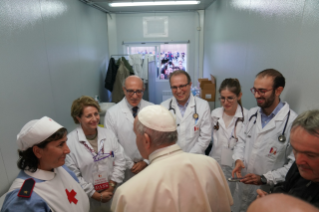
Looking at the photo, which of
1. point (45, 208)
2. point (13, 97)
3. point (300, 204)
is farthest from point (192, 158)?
point (13, 97)

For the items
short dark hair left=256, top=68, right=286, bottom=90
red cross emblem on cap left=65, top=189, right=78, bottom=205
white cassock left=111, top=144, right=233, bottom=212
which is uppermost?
short dark hair left=256, top=68, right=286, bottom=90

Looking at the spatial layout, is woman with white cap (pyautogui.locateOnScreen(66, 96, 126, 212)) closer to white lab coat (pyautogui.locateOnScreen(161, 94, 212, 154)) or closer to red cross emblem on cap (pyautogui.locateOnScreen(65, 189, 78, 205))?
red cross emblem on cap (pyautogui.locateOnScreen(65, 189, 78, 205))

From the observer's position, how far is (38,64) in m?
2.28

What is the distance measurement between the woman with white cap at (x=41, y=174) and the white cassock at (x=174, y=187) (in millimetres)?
499

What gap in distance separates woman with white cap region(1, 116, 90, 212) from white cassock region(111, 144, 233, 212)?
1.64 ft

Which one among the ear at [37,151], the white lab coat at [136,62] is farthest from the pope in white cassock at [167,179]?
the white lab coat at [136,62]

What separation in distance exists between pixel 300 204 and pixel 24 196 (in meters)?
1.23

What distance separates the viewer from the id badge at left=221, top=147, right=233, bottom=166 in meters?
1.97

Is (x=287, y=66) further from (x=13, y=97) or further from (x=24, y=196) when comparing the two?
(x=13, y=97)

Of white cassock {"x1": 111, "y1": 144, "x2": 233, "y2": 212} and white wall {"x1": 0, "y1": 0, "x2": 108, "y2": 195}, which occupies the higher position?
white wall {"x1": 0, "y1": 0, "x2": 108, "y2": 195}

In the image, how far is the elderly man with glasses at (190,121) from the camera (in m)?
2.05

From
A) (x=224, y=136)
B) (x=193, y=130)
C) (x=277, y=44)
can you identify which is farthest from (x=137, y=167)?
(x=277, y=44)

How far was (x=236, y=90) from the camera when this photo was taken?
1.98m

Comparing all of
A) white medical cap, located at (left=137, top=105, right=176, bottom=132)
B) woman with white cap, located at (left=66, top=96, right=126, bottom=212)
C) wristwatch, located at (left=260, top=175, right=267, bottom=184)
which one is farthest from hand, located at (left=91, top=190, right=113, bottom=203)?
wristwatch, located at (left=260, top=175, right=267, bottom=184)
